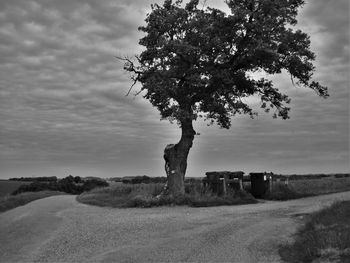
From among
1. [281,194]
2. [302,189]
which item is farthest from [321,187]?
[281,194]

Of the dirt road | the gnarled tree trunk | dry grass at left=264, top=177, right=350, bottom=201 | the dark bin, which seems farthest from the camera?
the dark bin

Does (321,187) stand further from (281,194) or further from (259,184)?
(281,194)

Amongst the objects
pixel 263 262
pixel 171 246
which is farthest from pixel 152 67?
pixel 263 262

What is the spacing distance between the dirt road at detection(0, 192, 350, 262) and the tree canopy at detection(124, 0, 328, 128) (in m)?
8.89

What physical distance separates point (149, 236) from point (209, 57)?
50.0ft

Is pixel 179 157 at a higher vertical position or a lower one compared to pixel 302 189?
higher

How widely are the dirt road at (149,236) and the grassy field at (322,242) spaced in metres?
0.45

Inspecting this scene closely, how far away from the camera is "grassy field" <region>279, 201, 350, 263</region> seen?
412 inches

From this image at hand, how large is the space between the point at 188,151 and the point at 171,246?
15476 mm

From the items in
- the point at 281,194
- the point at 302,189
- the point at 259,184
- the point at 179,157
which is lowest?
the point at 281,194

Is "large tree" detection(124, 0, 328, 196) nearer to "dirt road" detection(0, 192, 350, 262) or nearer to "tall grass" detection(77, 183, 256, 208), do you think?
"tall grass" detection(77, 183, 256, 208)

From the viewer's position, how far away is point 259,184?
30453mm

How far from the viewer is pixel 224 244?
1255cm

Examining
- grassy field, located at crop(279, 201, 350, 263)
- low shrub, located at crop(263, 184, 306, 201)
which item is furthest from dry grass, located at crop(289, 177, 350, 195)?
grassy field, located at crop(279, 201, 350, 263)
